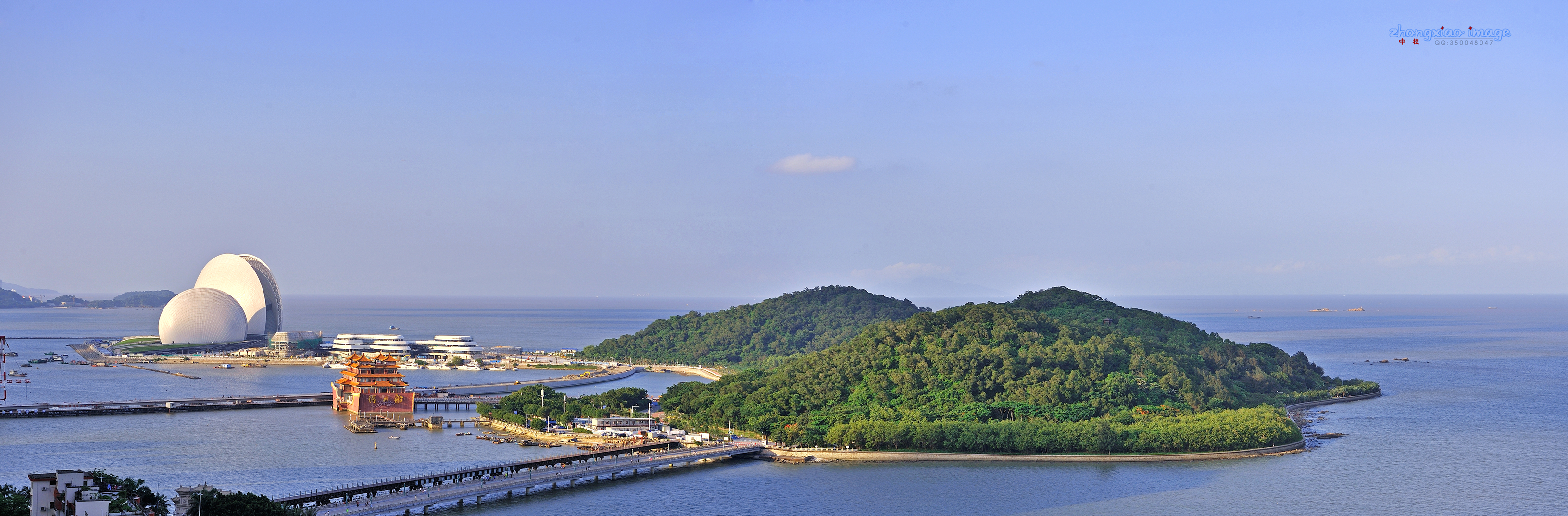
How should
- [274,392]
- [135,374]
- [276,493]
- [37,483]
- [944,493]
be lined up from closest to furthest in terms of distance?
1. [37,483]
2. [276,493]
3. [944,493]
4. [274,392]
5. [135,374]

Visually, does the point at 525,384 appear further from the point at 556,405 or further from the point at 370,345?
the point at 370,345

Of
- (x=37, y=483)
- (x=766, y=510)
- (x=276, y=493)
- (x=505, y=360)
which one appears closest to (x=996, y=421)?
(x=766, y=510)

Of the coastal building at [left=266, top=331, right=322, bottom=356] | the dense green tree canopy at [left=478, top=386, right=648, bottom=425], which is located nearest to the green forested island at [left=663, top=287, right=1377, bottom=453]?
the dense green tree canopy at [left=478, top=386, right=648, bottom=425]

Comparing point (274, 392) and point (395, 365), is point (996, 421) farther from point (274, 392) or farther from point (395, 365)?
point (274, 392)

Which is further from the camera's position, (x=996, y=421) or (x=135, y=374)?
(x=135, y=374)

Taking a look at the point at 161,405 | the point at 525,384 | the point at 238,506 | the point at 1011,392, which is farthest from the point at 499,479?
the point at 525,384

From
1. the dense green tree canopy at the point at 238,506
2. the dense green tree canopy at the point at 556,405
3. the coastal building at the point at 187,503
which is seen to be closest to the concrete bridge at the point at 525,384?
the dense green tree canopy at the point at 556,405

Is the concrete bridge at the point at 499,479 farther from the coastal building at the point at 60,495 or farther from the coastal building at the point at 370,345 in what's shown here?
the coastal building at the point at 370,345
